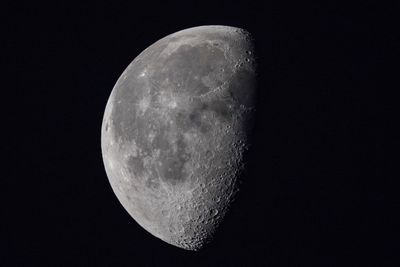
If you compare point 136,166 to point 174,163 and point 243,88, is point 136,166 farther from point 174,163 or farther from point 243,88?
point 243,88

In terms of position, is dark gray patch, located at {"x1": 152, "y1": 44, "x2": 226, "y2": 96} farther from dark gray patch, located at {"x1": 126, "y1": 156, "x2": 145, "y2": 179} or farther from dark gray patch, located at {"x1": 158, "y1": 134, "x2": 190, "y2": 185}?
dark gray patch, located at {"x1": 126, "y1": 156, "x2": 145, "y2": 179}

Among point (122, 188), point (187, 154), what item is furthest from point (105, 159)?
point (187, 154)

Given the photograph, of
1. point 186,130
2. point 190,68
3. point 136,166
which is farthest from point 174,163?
point 190,68

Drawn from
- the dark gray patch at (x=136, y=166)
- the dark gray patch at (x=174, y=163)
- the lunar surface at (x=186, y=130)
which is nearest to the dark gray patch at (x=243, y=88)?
the lunar surface at (x=186, y=130)

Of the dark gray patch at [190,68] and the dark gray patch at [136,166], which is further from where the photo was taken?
the dark gray patch at [136,166]

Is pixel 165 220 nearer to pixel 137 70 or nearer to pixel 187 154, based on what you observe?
pixel 187 154

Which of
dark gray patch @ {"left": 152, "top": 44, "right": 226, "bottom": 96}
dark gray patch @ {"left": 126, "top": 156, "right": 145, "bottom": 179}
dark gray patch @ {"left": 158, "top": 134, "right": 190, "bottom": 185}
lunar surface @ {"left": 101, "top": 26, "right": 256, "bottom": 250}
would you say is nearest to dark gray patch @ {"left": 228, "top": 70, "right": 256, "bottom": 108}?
lunar surface @ {"left": 101, "top": 26, "right": 256, "bottom": 250}

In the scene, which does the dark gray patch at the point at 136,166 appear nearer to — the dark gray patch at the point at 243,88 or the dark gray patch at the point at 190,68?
the dark gray patch at the point at 190,68

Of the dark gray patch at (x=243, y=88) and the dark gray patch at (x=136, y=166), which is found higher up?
the dark gray patch at (x=243, y=88)
